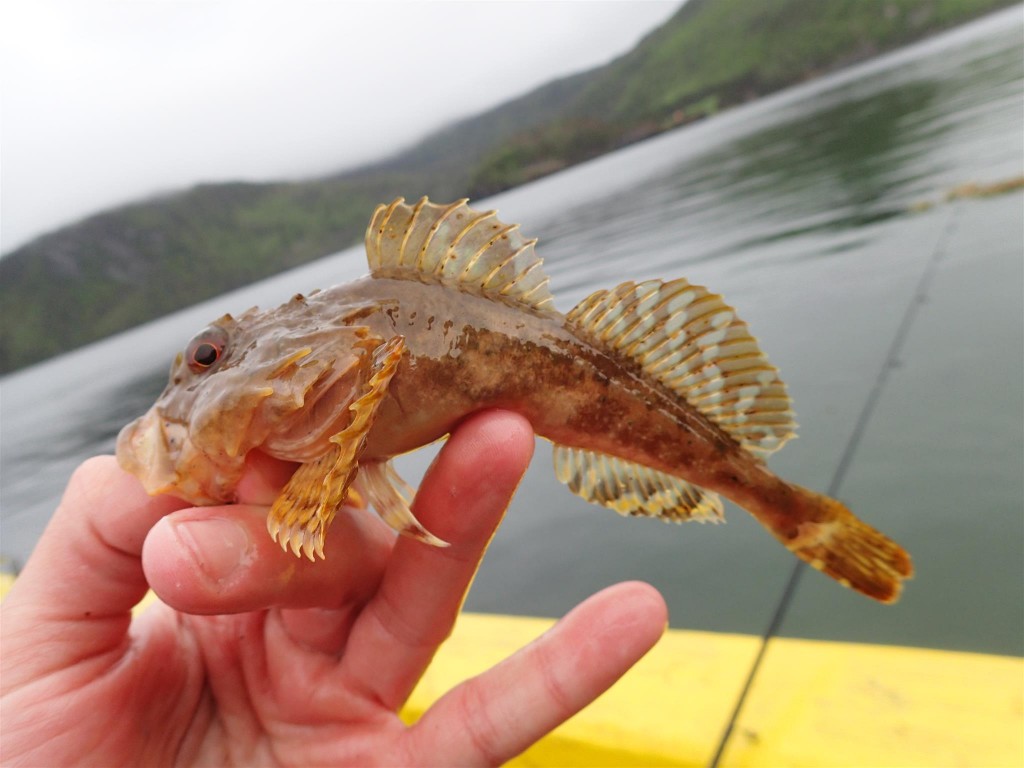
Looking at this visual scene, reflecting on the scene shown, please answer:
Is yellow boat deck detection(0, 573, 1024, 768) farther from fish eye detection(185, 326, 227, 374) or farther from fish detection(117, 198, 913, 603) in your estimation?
fish eye detection(185, 326, 227, 374)

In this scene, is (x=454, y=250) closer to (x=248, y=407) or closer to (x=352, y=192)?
(x=248, y=407)

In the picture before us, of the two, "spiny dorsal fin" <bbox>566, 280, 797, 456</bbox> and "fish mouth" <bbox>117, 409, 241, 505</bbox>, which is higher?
"fish mouth" <bbox>117, 409, 241, 505</bbox>

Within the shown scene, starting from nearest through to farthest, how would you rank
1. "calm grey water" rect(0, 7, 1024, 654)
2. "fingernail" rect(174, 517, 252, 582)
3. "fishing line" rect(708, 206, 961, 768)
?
"fingernail" rect(174, 517, 252, 582), "fishing line" rect(708, 206, 961, 768), "calm grey water" rect(0, 7, 1024, 654)

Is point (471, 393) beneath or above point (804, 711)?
above

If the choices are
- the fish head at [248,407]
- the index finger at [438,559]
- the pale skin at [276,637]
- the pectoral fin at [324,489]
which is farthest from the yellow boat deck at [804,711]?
the fish head at [248,407]

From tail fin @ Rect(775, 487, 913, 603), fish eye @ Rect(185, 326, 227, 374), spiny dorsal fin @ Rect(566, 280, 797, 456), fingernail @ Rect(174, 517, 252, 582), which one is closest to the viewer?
fingernail @ Rect(174, 517, 252, 582)

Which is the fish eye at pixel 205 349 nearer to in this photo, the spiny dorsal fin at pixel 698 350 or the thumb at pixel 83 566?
the thumb at pixel 83 566

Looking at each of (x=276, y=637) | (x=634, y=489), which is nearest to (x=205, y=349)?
(x=276, y=637)

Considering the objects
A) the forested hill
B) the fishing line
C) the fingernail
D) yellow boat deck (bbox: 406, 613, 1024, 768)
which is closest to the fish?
the fingernail
